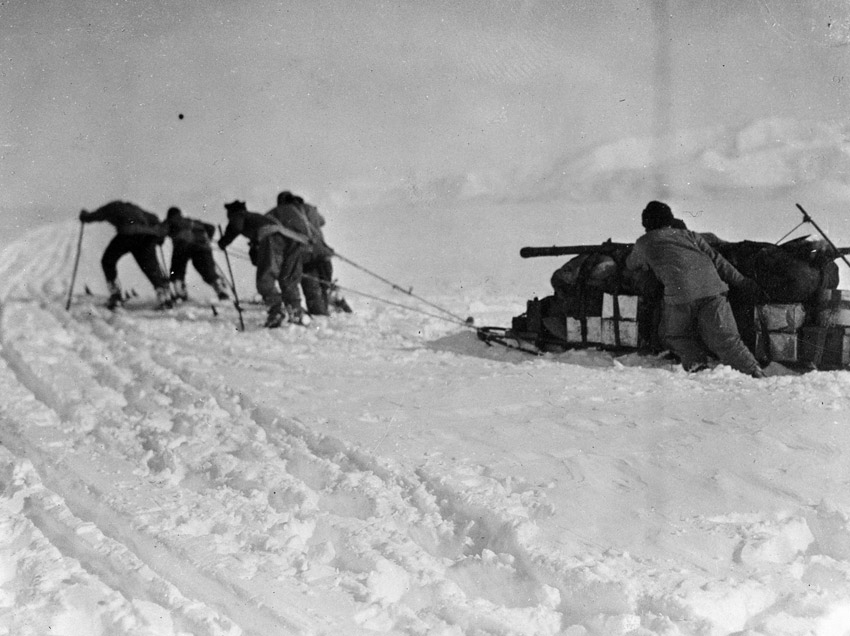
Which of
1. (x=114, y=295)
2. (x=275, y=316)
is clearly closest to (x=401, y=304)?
(x=275, y=316)

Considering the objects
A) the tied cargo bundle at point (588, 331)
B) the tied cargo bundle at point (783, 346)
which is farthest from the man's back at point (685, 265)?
the tied cargo bundle at point (588, 331)

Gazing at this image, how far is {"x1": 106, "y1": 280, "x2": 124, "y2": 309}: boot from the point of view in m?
10.1

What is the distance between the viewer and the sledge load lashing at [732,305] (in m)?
5.54

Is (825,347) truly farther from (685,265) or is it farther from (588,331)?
(588,331)

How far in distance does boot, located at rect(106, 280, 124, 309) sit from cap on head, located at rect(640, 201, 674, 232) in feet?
23.4

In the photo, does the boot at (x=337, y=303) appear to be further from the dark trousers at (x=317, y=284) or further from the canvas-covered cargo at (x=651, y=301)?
the canvas-covered cargo at (x=651, y=301)

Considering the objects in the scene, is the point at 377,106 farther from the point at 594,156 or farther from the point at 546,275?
the point at 546,275

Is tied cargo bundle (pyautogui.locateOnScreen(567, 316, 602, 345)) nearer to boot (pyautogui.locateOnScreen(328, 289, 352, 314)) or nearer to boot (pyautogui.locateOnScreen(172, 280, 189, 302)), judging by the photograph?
boot (pyautogui.locateOnScreen(328, 289, 352, 314))

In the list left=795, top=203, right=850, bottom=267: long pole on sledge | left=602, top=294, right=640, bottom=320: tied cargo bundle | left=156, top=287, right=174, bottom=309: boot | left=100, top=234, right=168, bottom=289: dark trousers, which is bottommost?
left=156, top=287, right=174, bottom=309: boot

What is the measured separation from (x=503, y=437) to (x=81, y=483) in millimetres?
2059

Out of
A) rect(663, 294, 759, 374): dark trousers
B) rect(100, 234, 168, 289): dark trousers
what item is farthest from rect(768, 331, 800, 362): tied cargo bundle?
rect(100, 234, 168, 289): dark trousers

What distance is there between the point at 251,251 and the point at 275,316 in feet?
5.84

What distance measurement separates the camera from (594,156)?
5.95 metres

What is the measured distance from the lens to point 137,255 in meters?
10.8
